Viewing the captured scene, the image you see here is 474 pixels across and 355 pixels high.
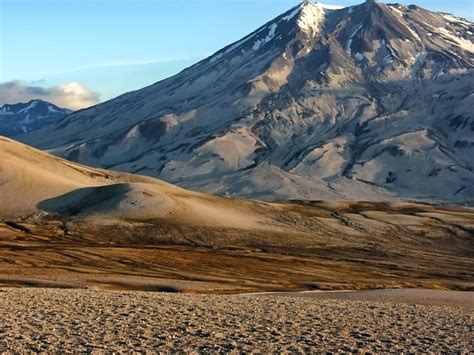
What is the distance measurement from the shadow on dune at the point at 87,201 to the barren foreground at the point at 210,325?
230 ft

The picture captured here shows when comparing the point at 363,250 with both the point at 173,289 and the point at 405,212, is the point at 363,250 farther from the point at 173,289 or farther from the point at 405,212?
the point at 173,289

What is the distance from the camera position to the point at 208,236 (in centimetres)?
9931

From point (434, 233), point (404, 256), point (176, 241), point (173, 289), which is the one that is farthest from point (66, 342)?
point (434, 233)

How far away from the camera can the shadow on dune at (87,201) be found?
352ft

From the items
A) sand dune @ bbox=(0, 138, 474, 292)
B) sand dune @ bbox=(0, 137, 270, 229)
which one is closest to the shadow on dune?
sand dune @ bbox=(0, 137, 270, 229)

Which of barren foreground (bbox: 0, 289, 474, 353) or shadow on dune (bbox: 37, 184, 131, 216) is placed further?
shadow on dune (bbox: 37, 184, 131, 216)

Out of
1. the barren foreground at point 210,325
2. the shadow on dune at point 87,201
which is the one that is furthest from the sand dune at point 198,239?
the barren foreground at point 210,325

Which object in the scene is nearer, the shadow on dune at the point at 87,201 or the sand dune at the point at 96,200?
the sand dune at the point at 96,200

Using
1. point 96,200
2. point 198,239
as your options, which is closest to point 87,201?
point 96,200

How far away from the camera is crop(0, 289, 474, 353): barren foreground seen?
23503 millimetres

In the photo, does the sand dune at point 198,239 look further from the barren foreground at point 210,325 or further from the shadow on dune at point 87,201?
the barren foreground at point 210,325

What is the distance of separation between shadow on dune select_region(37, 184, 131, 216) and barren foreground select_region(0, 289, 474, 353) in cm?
7009

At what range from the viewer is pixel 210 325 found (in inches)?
1088

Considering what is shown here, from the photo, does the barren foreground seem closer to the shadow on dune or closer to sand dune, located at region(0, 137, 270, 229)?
sand dune, located at region(0, 137, 270, 229)
